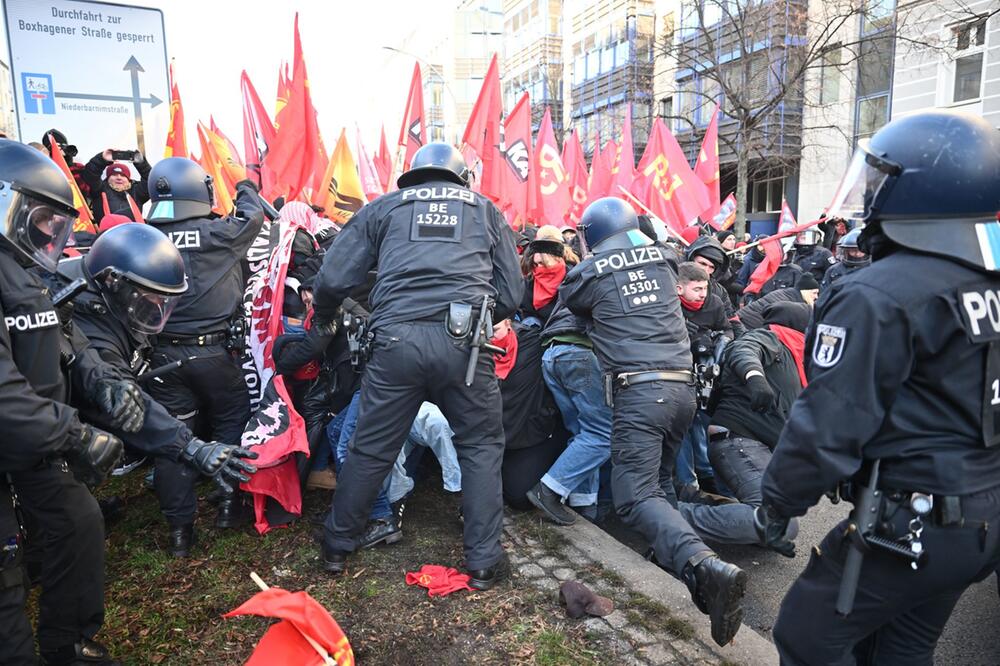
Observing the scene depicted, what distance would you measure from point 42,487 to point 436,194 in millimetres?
2239

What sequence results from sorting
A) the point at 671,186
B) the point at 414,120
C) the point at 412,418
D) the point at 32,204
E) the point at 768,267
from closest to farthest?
the point at 32,204, the point at 412,418, the point at 768,267, the point at 414,120, the point at 671,186

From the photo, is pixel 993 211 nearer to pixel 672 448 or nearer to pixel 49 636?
pixel 672 448

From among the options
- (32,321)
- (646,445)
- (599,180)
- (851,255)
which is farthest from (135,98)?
(599,180)

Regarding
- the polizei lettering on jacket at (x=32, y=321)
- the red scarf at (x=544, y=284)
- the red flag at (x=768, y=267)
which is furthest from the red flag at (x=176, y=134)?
the red flag at (x=768, y=267)

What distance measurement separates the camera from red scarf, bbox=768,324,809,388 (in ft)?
13.7

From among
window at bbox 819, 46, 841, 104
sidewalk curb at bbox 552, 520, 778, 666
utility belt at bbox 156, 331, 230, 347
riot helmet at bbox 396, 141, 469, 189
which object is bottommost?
sidewalk curb at bbox 552, 520, 778, 666

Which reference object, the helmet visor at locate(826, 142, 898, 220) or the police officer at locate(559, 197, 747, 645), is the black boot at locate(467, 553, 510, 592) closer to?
the police officer at locate(559, 197, 747, 645)

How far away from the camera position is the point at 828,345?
1872 mm

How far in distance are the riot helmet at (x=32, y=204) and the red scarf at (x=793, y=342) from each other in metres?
3.80

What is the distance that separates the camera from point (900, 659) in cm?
211

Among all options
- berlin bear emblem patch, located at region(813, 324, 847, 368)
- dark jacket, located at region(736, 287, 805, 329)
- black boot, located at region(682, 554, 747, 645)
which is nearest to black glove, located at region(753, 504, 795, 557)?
berlin bear emblem patch, located at region(813, 324, 847, 368)

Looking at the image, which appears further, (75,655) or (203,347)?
(203,347)

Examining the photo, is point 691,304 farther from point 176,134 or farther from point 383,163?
point 383,163

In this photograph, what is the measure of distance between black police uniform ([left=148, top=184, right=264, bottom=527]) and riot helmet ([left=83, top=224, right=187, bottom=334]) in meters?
0.89
